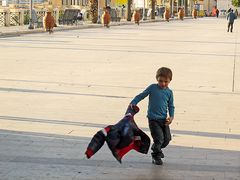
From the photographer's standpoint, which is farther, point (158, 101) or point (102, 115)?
point (102, 115)

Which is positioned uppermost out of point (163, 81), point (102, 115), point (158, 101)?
point (163, 81)

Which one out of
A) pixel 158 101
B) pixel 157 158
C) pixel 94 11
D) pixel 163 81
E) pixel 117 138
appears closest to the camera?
pixel 117 138

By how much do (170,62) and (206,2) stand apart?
13281 cm

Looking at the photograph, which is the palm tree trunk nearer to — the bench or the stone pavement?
the bench

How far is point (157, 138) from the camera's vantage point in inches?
271

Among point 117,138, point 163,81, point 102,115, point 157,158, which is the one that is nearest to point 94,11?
point 102,115

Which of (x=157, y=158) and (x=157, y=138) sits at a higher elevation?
(x=157, y=138)

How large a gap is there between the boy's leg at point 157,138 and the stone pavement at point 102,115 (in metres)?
0.12

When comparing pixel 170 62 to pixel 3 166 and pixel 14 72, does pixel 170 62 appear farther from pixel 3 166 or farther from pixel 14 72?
pixel 3 166

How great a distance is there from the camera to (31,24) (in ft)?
131

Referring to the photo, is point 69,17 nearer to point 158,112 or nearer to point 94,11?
point 94,11

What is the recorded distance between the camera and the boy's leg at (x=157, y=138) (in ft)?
22.5

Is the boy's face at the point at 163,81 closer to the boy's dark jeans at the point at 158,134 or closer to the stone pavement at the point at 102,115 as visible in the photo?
the boy's dark jeans at the point at 158,134

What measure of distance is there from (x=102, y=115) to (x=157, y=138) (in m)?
3.18
